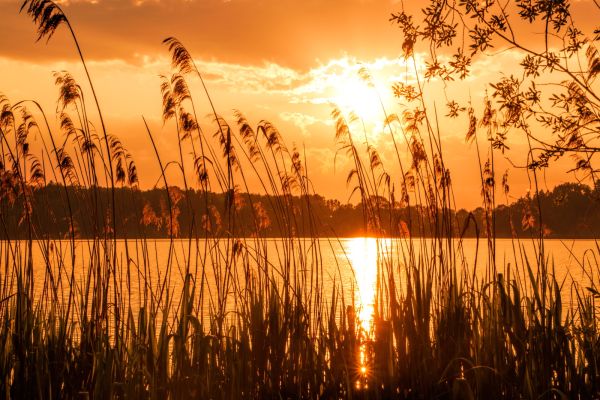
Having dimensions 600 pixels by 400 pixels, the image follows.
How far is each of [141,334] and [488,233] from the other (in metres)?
3.08

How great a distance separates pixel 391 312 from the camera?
4.83 m

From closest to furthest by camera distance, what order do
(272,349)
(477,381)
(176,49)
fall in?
1. (477,381)
2. (272,349)
3. (176,49)

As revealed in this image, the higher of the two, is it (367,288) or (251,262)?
(251,262)

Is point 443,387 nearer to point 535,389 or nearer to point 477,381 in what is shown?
point 477,381

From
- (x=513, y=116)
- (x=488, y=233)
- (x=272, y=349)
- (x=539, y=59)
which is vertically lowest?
(x=272, y=349)

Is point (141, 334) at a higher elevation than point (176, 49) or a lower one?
lower

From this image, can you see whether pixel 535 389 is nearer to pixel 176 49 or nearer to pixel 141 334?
pixel 141 334

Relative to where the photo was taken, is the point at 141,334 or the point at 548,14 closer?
the point at 141,334

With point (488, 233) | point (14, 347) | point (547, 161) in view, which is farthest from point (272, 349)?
point (547, 161)

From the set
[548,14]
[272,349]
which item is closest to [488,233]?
[548,14]

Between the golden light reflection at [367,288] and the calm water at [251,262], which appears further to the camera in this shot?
Result: the golden light reflection at [367,288]

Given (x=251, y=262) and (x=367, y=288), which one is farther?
(x=367, y=288)

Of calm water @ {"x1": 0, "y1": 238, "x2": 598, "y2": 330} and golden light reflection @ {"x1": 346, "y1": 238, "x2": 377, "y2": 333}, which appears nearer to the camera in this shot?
calm water @ {"x1": 0, "y1": 238, "x2": 598, "y2": 330}

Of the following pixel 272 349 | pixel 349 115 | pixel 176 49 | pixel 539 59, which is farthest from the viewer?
pixel 349 115
